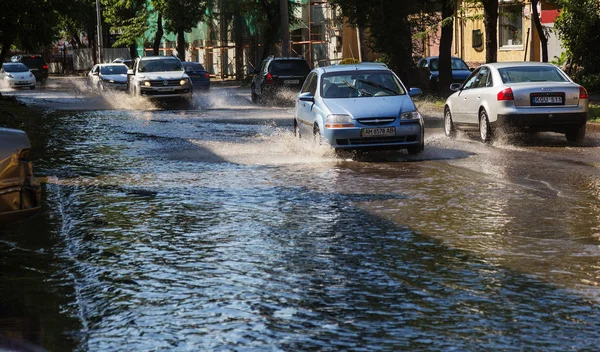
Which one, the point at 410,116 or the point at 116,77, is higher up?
the point at 116,77

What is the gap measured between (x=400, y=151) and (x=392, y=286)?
10.6 meters

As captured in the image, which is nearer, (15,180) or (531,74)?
(15,180)

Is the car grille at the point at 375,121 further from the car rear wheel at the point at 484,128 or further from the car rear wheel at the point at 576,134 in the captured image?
the car rear wheel at the point at 576,134

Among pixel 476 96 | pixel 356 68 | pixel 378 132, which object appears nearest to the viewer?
pixel 378 132

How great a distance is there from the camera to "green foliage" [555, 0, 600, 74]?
106ft

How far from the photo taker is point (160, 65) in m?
35.2

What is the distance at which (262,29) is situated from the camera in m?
65.2

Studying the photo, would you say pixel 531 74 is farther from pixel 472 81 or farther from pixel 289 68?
pixel 289 68

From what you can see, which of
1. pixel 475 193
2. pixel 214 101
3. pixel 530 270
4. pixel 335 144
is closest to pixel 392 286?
pixel 530 270

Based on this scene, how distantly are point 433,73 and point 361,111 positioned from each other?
2589 centimetres

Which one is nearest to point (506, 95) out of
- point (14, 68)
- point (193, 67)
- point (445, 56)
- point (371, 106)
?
point (371, 106)

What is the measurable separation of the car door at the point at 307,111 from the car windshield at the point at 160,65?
666 inches

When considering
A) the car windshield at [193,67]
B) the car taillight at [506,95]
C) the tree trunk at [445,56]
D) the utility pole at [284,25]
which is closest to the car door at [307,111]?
the car taillight at [506,95]

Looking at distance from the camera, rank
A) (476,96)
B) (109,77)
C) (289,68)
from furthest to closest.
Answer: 1. (109,77)
2. (289,68)
3. (476,96)
